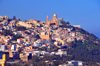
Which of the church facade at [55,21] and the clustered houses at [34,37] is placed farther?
the church facade at [55,21]

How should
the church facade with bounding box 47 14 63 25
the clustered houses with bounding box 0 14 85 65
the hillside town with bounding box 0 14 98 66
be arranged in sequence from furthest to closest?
the church facade with bounding box 47 14 63 25 < the clustered houses with bounding box 0 14 85 65 < the hillside town with bounding box 0 14 98 66

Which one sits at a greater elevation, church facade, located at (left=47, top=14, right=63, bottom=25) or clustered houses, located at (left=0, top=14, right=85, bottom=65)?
church facade, located at (left=47, top=14, right=63, bottom=25)

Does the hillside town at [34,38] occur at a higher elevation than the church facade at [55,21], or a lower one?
lower

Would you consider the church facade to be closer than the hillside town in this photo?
No

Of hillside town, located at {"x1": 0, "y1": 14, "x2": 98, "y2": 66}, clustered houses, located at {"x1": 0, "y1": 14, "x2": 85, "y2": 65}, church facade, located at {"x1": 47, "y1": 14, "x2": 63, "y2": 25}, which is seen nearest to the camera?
hillside town, located at {"x1": 0, "y1": 14, "x2": 98, "y2": 66}

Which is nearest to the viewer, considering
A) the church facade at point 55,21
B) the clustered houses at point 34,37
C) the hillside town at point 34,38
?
the hillside town at point 34,38

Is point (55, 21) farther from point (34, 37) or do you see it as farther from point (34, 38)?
point (34, 38)

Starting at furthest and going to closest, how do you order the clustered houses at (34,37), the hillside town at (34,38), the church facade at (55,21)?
the church facade at (55,21), the clustered houses at (34,37), the hillside town at (34,38)
